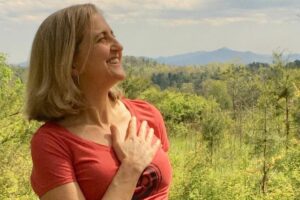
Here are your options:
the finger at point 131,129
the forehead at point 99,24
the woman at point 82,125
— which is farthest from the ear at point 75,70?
the finger at point 131,129

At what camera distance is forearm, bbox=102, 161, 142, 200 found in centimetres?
138

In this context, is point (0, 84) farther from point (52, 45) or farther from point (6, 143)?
point (52, 45)

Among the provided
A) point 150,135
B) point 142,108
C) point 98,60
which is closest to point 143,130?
point 150,135

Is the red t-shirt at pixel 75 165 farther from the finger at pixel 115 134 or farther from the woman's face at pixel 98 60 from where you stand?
the woman's face at pixel 98 60

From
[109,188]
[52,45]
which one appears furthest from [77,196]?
[52,45]

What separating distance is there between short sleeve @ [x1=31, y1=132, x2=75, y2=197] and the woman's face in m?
0.20

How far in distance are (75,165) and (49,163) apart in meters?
0.08

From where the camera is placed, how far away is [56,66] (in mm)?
1407

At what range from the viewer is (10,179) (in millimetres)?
9648

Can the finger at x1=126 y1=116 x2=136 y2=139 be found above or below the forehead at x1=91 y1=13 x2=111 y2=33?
below

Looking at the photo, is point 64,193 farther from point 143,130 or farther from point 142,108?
point 142,108

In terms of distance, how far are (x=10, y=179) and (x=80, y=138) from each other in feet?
28.4

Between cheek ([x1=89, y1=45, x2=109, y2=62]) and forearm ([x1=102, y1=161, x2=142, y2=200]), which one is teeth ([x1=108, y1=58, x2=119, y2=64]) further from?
forearm ([x1=102, y1=161, x2=142, y2=200])

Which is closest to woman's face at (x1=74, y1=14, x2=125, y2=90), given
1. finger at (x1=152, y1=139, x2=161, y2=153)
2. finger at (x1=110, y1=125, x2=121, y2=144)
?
finger at (x1=110, y1=125, x2=121, y2=144)
